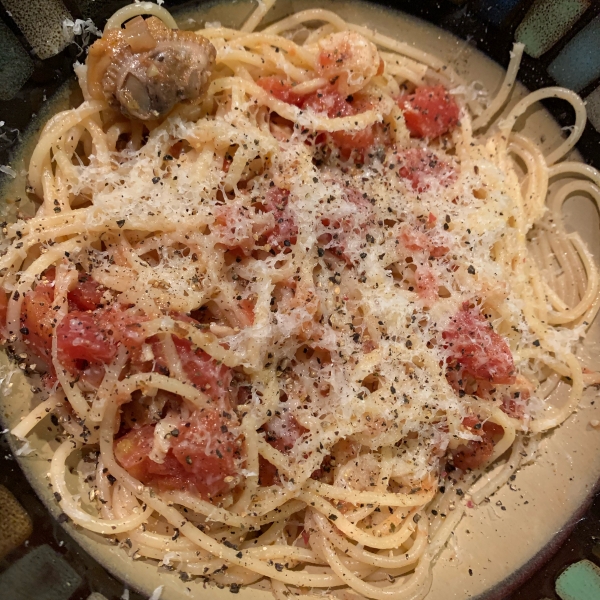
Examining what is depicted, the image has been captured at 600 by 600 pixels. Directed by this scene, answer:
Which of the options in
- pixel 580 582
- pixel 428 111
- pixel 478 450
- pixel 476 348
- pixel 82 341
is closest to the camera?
pixel 82 341

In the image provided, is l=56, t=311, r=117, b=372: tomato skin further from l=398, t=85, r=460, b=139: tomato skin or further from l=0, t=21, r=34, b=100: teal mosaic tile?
l=398, t=85, r=460, b=139: tomato skin

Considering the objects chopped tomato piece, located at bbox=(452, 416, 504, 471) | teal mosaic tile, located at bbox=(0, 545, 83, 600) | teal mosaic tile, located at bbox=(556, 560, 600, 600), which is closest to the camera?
teal mosaic tile, located at bbox=(0, 545, 83, 600)

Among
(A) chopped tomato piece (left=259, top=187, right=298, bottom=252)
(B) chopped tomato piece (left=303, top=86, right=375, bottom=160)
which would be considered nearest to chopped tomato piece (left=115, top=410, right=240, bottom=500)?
(A) chopped tomato piece (left=259, top=187, right=298, bottom=252)

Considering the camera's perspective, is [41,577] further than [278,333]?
No

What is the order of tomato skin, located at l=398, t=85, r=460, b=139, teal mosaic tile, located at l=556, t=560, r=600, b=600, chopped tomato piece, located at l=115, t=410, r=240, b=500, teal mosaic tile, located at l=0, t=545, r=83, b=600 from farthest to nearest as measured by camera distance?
tomato skin, located at l=398, t=85, r=460, b=139 < teal mosaic tile, located at l=556, t=560, r=600, b=600 < chopped tomato piece, located at l=115, t=410, r=240, b=500 < teal mosaic tile, located at l=0, t=545, r=83, b=600

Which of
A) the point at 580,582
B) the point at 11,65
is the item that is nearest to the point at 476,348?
the point at 580,582

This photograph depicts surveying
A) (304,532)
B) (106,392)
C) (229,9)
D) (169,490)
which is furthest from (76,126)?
(304,532)

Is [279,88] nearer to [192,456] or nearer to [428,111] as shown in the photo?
[428,111]
